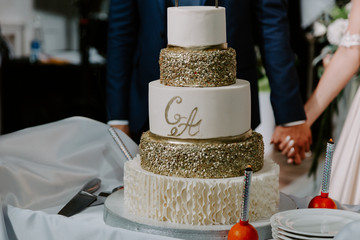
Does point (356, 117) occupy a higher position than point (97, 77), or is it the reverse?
point (356, 117)

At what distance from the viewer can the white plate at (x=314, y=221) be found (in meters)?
1.10

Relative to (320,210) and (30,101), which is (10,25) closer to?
(30,101)

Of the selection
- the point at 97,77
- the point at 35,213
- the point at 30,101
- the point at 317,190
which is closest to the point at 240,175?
the point at 35,213

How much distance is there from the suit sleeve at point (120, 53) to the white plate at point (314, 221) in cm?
139

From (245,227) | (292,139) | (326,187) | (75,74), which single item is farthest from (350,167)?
(75,74)

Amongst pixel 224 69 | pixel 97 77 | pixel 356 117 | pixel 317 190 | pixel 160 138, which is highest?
pixel 224 69

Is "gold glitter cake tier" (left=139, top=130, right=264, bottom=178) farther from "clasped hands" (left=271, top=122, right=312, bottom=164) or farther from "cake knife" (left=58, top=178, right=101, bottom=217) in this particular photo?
"clasped hands" (left=271, top=122, right=312, bottom=164)

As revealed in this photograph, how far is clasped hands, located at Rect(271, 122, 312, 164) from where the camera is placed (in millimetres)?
2320

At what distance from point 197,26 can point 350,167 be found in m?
1.19

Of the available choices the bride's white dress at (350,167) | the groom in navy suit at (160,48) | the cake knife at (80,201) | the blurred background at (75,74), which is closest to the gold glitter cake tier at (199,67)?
the cake knife at (80,201)

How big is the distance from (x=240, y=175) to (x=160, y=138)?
0.20 meters

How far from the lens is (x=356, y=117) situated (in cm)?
226

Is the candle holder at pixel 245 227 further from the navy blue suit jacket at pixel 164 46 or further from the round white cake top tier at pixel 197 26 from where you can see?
the navy blue suit jacket at pixel 164 46

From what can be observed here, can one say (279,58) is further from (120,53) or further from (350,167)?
(120,53)
